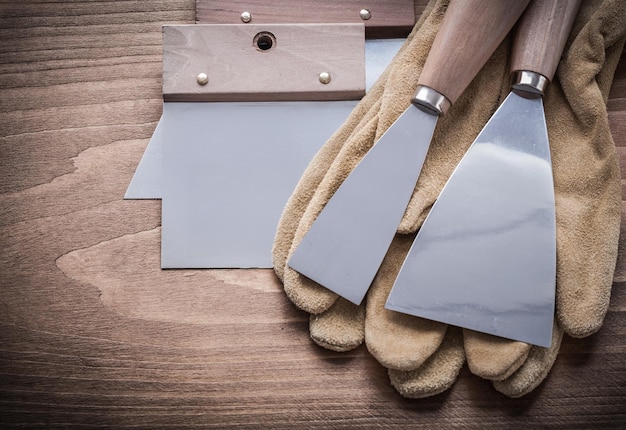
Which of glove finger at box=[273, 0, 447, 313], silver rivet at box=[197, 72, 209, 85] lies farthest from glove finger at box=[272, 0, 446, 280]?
silver rivet at box=[197, 72, 209, 85]

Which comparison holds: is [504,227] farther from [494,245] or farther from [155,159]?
[155,159]

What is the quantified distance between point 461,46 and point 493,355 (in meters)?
0.24

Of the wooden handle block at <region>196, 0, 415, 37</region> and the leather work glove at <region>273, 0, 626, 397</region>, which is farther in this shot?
the wooden handle block at <region>196, 0, 415, 37</region>

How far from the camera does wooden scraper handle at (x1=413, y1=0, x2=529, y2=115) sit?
1.74 feet

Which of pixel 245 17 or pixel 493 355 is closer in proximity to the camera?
pixel 493 355

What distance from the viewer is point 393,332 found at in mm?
507

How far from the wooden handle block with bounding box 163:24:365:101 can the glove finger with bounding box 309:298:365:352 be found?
0.61 feet

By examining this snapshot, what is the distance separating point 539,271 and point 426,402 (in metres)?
0.13

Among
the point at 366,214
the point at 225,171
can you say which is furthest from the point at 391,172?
the point at 225,171

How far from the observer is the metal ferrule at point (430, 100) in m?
0.53

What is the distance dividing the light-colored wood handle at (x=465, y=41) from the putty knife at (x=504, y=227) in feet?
0.07

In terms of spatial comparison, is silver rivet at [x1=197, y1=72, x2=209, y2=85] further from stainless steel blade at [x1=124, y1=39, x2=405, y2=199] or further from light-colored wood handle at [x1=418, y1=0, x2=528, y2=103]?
light-colored wood handle at [x1=418, y1=0, x2=528, y2=103]

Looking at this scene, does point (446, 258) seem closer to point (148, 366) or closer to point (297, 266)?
point (297, 266)

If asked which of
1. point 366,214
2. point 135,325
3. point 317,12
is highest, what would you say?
point 317,12
